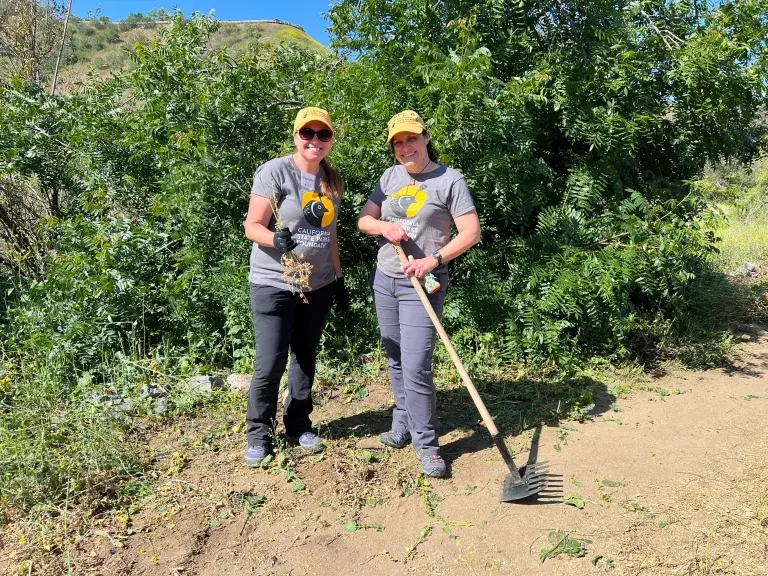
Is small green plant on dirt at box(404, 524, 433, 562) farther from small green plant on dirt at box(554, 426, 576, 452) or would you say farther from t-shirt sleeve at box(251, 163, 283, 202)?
t-shirt sleeve at box(251, 163, 283, 202)

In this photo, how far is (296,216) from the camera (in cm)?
319

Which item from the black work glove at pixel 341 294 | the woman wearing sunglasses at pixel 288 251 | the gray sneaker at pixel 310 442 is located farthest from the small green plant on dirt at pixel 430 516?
the black work glove at pixel 341 294

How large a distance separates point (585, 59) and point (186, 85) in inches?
136

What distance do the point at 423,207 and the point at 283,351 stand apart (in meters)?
1.15

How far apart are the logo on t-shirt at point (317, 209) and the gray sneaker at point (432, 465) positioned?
4.88 feet

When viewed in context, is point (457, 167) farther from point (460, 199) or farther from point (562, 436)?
point (562, 436)

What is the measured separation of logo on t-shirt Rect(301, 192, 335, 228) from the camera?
3.22 meters

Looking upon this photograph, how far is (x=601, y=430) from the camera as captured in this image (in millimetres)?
3969

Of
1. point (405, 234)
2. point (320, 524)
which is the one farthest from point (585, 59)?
point (320, 524)

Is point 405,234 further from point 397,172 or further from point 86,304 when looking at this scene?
point 86,304

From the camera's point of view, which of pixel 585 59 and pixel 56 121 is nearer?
pixel 585 59

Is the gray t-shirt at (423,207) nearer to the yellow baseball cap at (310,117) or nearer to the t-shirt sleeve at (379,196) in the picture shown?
the t-shirt sleeve at (379,196)

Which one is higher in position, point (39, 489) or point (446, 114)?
point (446, 114)

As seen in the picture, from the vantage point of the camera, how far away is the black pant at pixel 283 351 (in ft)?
10.7
